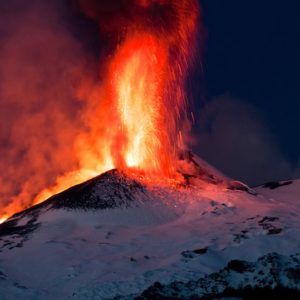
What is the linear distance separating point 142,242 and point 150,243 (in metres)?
0.99

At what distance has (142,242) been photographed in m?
53.2

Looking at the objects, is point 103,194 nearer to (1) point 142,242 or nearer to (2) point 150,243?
(1) point 142,242

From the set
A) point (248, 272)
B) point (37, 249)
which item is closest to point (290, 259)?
point (248, 272)

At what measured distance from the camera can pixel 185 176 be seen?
79.1 m

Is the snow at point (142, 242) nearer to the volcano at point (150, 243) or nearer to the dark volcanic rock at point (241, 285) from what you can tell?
the volcano at point (150, 243)

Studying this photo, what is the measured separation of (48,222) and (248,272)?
1096 inches

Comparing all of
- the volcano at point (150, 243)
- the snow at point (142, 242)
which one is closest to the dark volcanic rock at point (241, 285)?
the volcano at point (150, 243)

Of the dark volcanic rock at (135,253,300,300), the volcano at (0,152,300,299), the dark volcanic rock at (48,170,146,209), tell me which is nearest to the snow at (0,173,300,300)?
the volcano at (0,152,300,299)

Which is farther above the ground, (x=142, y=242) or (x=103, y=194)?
(x=103, y=194)

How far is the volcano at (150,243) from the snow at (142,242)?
0.09 meters

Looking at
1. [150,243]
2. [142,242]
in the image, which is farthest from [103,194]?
[150,243]

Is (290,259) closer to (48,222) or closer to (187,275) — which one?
(187,275)

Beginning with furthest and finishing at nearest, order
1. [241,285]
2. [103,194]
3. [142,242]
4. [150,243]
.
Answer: [103,194] < [142,242] < [150,243] < [241,285]

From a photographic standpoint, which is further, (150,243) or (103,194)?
(103,194)
